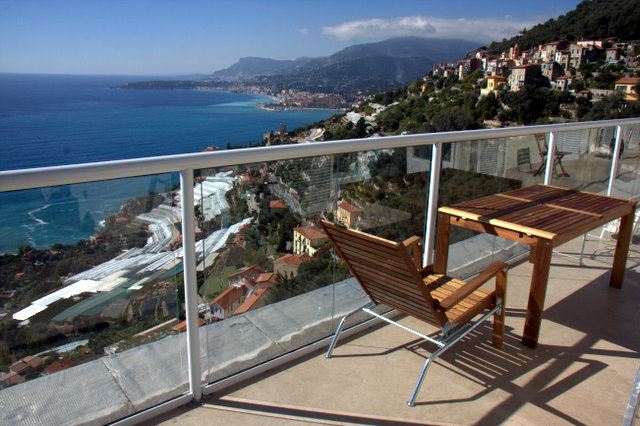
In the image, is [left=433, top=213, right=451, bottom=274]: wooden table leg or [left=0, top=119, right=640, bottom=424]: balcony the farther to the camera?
[left=433, top=213, right=451, bottom=274]: wooden table leg

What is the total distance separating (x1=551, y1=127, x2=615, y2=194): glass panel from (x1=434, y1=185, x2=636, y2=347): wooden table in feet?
2.35

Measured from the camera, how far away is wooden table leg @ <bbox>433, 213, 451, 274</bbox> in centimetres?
323

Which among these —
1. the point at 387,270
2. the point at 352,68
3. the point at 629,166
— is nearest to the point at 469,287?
the point at 387,270

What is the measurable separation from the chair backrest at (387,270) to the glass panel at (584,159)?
112 inches

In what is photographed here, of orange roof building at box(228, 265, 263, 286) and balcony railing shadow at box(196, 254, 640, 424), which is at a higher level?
orange roof building at box(228, 265, 263, 286)

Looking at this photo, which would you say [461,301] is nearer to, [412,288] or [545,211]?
[412,288]

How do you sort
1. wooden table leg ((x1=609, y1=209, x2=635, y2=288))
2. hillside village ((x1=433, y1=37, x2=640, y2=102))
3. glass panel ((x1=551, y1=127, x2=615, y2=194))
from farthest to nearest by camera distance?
hillside village ((x1=433, y1=37, x2=640, y2=102)), glass panel ((x1=551, y1=127, x2=615, y2=194)), wooden table leg ((x1=609, y1=209, x2=635, y2=288))

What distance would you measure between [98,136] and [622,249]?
55.7 m

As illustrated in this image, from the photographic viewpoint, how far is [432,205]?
3.40 m

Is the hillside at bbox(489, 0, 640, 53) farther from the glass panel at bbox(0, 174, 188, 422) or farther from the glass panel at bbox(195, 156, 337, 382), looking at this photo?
the glass panel at bbox(0, 174, 188, 422)

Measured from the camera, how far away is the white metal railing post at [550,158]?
4.37m

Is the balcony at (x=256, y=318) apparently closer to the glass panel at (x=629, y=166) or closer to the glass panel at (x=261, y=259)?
the glass panel at (x=261, y=259)

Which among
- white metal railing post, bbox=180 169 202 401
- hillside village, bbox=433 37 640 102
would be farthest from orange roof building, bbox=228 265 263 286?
hillside village, bbox=433 37 640 102

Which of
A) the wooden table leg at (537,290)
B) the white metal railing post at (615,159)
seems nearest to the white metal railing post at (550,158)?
the white metal railing post at (615,159)
